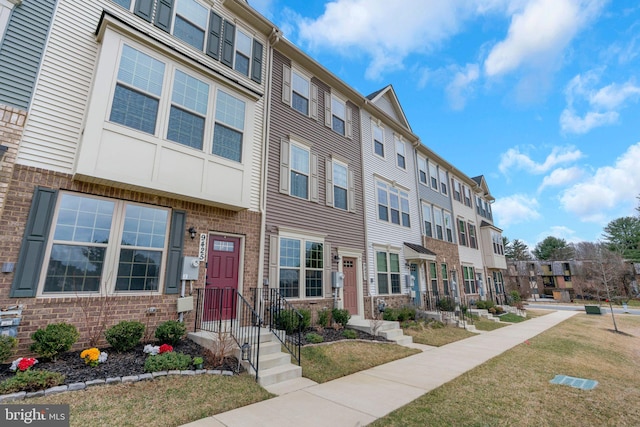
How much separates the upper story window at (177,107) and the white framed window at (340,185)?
4473mm

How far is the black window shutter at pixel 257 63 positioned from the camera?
9031mm

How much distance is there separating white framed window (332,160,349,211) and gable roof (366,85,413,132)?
197 inches

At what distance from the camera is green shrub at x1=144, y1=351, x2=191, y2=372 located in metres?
4.43

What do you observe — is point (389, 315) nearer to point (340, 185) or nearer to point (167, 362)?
point (340, 185)

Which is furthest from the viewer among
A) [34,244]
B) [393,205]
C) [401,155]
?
[401,155]

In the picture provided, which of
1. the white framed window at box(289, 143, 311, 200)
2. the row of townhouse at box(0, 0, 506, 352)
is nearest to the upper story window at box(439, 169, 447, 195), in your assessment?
the row of townhouse at box(0, 0, 506, 352)

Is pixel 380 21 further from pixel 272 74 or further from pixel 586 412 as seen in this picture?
pixel 586 412

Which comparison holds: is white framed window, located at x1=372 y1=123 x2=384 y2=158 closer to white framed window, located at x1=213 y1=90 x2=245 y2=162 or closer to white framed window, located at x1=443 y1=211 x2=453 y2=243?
white framed window, located at x1=443 y1=211 x2=453 y2=243

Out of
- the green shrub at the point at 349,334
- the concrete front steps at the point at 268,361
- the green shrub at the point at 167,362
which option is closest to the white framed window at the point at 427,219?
the green shrub at the point at 349,334

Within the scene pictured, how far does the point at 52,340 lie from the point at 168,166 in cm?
360

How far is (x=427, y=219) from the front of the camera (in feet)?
54.7

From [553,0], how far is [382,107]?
Answer: 8071mm

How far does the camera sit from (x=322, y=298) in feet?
31.2

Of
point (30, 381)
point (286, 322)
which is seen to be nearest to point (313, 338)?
point (286, 322)
